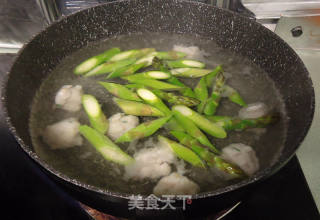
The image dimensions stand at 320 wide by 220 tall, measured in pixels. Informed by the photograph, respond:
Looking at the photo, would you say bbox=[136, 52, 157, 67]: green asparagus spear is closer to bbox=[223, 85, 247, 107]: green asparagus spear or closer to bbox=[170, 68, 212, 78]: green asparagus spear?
bbox=[170, 68, 212, 78]: green asparagus spear

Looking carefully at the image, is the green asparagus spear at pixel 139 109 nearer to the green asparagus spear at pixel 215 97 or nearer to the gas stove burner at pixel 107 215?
the green asparagus spear at pixel 215 97

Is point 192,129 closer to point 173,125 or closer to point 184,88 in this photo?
point 173,125

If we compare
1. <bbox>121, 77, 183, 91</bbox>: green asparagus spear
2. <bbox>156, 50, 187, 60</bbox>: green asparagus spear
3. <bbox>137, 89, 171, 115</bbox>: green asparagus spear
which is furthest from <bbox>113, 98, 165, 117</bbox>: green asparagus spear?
<bbox>156, 50, 187, 60</bbox>: green asparagus spear

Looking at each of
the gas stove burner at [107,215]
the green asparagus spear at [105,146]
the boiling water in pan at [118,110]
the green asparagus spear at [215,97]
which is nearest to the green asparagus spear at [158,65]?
the boiling water in pan at [118,110]

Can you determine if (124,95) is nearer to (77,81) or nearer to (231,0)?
(77,81)

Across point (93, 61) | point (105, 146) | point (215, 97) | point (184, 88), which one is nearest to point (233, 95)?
point (215, 97)

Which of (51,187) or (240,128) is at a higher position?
(240,128)

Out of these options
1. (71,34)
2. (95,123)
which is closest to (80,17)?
(71,34)
